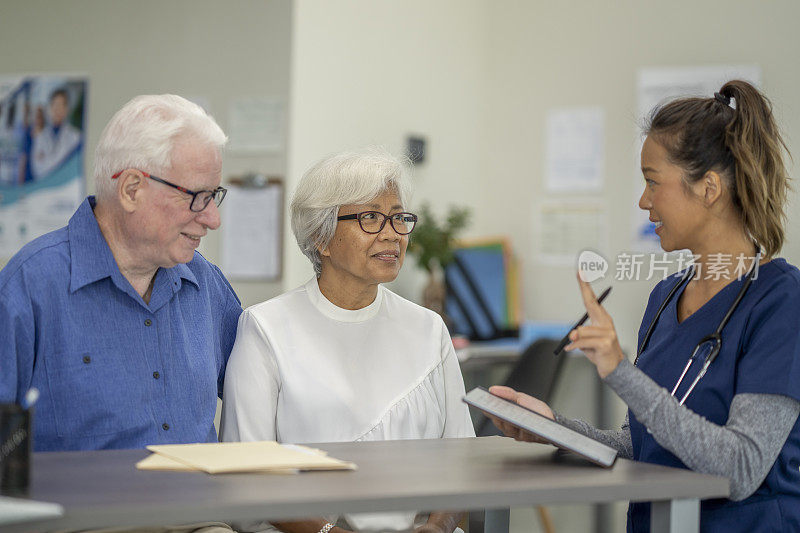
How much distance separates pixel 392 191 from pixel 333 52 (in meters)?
1.71

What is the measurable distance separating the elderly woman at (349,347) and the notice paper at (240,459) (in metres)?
0.43

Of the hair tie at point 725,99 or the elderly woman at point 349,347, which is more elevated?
the hair tie at point 725,99

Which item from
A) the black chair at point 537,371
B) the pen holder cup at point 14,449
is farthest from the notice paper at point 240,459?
the black chair at point 537,371

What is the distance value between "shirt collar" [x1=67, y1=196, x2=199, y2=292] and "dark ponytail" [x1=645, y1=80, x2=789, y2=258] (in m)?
1.18

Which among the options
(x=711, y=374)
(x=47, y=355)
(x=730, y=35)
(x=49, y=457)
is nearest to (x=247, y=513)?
(x=49, y=457)

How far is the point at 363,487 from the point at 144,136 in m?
1.01

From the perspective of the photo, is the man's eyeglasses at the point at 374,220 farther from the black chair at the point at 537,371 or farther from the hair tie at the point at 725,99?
the black chair at the point at 537,371

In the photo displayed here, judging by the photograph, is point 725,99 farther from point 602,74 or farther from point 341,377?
point 602,74

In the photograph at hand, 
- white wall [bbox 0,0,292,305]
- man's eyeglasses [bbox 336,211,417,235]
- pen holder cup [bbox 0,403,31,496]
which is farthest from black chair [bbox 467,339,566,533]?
pen holder cup [bbox 0,403,31,496]

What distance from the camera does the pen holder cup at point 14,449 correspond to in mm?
1230

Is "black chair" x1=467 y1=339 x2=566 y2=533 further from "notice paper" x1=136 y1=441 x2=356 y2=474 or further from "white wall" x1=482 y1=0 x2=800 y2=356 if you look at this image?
"notice paper" x1=136 y1=441 x2=356 y2=474

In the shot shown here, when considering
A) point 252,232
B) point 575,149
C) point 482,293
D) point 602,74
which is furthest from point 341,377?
point 602,74

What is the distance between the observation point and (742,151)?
176 centimetres

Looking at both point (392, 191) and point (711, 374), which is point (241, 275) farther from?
point (711, 374)
